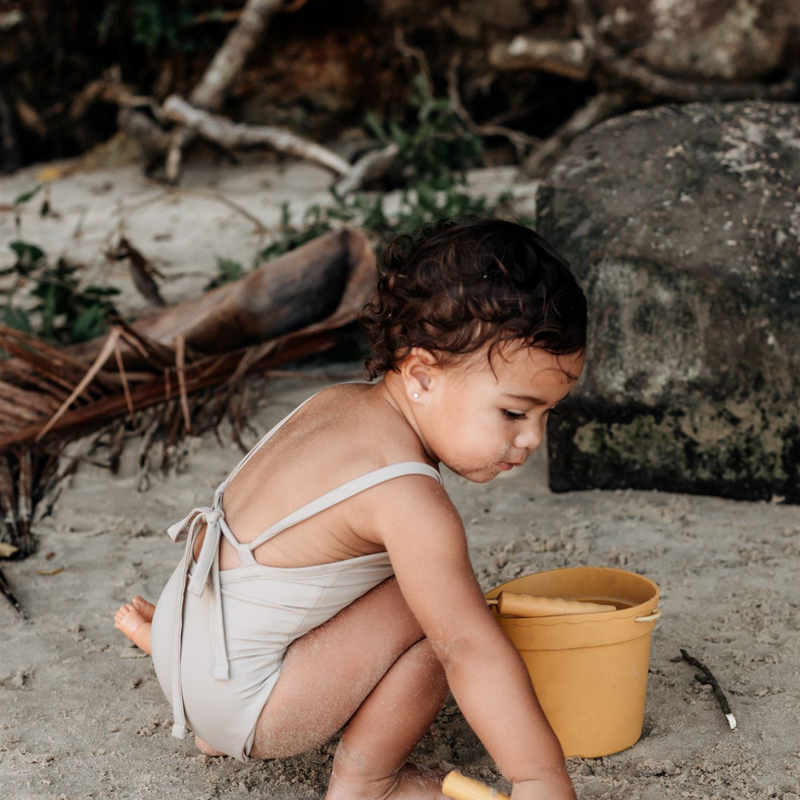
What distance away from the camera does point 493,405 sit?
153 cm

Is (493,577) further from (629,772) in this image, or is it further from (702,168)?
(702,168)

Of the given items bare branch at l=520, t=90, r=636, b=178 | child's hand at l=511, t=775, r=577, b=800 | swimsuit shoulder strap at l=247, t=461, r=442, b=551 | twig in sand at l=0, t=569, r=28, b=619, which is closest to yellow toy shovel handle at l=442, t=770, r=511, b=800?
child's hand at l=511, t=775, r=577, b=800

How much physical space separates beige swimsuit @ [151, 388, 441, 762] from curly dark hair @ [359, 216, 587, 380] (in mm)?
226

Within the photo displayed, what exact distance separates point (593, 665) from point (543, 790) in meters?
0.33

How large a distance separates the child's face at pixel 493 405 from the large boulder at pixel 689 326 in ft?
3.90

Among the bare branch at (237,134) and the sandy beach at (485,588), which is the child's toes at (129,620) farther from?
the bare branch at (237,134)

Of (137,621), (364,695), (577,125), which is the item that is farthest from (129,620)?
(577,125)

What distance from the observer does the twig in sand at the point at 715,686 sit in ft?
5.85

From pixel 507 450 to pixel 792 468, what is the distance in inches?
55.4

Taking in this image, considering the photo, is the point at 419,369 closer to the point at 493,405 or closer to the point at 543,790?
the point at 493,405

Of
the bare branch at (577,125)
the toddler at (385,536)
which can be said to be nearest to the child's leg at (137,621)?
the toddler at (385,536)

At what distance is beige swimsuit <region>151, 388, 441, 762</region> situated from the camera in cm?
157

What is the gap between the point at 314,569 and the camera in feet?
5.13

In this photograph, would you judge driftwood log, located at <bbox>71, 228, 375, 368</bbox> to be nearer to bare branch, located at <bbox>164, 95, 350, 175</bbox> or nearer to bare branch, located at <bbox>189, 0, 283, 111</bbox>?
bare branch, located at <bbox>164, 95, 350, 175</bbox>
